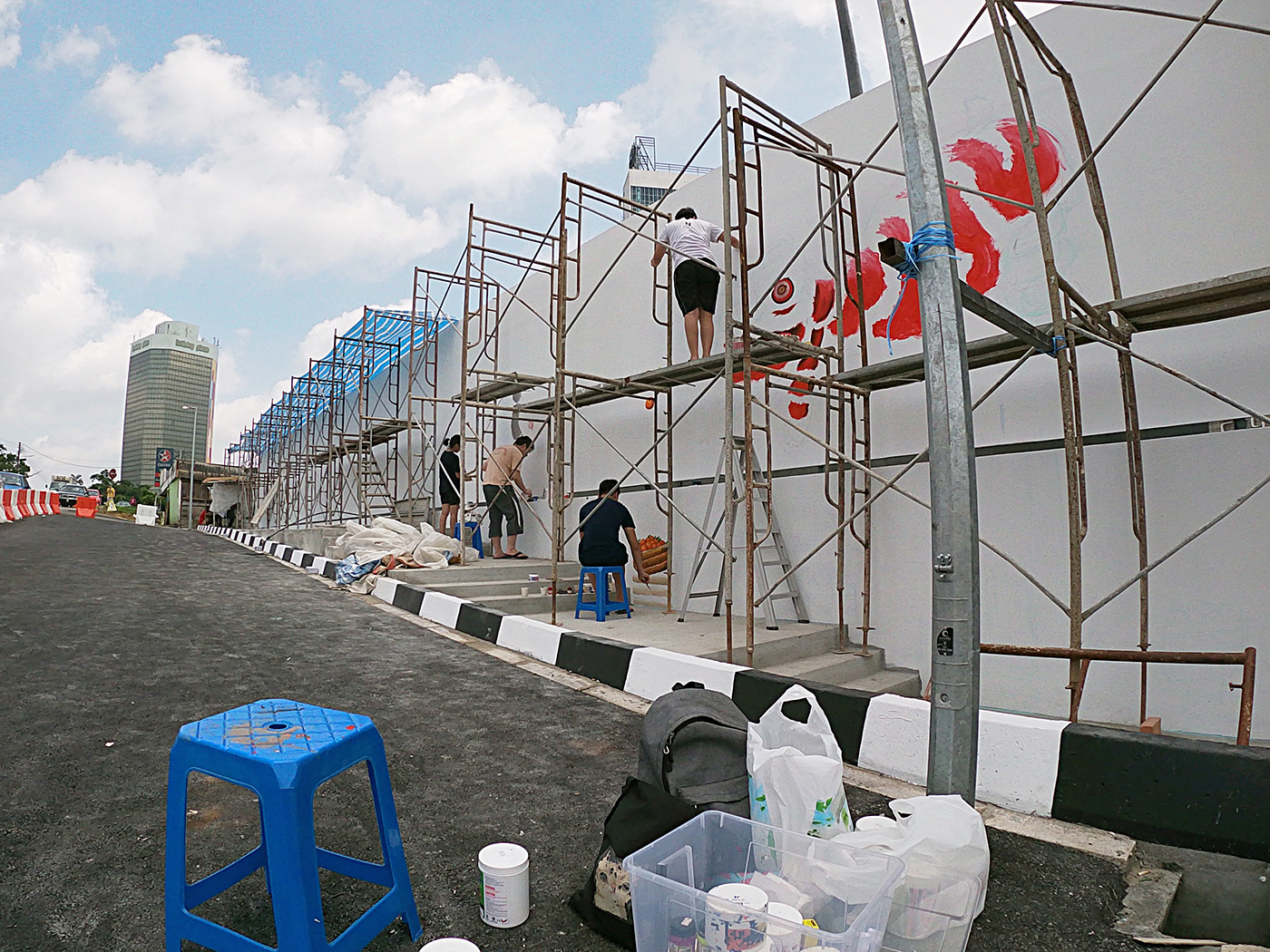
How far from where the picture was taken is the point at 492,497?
27.9 feet

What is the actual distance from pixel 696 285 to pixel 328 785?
4675mm

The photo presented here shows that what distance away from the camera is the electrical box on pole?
1.87 metres

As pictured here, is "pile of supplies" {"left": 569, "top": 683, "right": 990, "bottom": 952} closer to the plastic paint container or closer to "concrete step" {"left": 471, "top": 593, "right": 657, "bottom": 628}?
the plastic paint container

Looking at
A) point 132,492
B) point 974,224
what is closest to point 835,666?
point 974,224

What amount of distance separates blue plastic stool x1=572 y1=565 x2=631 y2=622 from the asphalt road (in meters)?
1.27

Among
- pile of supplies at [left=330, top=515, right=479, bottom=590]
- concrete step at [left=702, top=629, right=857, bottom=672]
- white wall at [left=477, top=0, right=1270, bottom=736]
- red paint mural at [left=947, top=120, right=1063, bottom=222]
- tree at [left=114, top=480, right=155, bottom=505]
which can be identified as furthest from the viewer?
tree at [left=114, top=480, right=155, bottom=505]

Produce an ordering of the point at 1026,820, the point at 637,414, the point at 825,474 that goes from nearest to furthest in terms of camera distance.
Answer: the point at 1026,820 < the point at 825,474 < the point at 637,414

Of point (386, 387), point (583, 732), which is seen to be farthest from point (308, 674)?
point (386, 387)

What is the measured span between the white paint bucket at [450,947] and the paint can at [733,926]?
434 mm

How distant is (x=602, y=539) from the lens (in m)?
5.95

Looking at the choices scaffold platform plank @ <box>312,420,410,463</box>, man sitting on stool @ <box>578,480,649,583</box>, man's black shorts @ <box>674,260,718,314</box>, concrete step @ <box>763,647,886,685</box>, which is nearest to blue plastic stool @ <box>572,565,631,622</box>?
man sitting on stool @ <box>578,480,649,583</box>

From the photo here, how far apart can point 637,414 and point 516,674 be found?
3843 mm

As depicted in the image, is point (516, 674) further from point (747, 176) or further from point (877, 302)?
point (747, 176)

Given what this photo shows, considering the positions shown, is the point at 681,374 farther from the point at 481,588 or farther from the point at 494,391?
the point at 494,391
